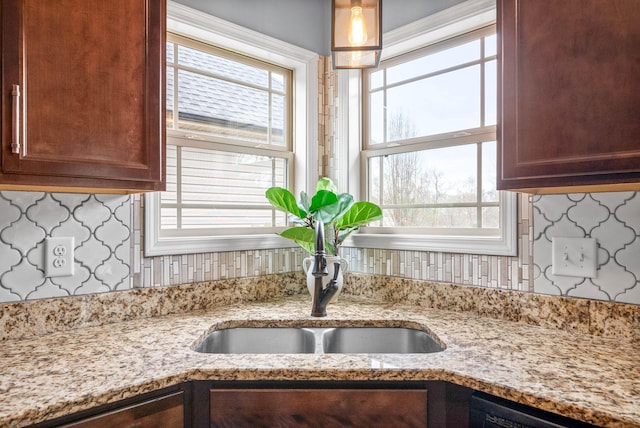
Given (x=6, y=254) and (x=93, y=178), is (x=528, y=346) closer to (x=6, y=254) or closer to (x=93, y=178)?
(x=93, y=178)

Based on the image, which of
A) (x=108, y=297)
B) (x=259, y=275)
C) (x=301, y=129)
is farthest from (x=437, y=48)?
(x=108, y=297)

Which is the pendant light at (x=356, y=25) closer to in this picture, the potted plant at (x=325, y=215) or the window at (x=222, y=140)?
the potted plant at (x=325, y=215)

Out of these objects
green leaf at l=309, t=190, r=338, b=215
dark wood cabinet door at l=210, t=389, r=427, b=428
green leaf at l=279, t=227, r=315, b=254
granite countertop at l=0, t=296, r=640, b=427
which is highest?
green leaf at l=309, t=190, r=338, b=215

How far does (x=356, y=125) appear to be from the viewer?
218 centimetres

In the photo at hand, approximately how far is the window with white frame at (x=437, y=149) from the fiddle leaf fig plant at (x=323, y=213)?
191 mm

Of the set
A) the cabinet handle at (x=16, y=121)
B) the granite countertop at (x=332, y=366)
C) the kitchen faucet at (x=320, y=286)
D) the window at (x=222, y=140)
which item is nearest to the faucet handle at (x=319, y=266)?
the kitchen faucet at (x=320, y=286)

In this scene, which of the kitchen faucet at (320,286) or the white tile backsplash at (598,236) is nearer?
the white tile backsplash at (598,236)

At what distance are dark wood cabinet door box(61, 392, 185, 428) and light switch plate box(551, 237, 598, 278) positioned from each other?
124 cm

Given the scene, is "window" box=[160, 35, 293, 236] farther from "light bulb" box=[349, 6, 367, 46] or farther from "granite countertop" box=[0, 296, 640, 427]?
"light bulb" box=[349, 6, 367, 46]

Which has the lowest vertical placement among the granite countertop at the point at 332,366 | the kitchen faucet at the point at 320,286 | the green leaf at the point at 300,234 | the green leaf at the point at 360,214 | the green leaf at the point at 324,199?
the granite countertop at the point at 332,366

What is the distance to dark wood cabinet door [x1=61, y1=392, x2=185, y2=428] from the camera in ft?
2.98

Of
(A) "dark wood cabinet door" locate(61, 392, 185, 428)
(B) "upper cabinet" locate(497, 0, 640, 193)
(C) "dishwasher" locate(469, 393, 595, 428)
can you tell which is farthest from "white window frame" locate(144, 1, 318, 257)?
(C) "dishwasher" locate(469, 393, 595, 428)

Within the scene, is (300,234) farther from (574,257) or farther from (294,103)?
(574,257)

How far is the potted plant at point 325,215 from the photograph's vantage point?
171cm
